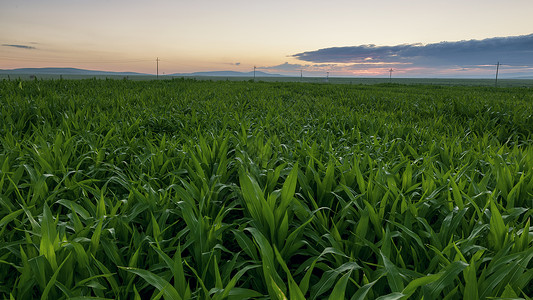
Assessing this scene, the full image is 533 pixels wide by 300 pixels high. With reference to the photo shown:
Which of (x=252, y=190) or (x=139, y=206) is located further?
(x=139, y=206)


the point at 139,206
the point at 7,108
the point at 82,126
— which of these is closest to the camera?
the point at 139,206

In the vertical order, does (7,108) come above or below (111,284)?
above

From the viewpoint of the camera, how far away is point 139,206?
1690 millimetres

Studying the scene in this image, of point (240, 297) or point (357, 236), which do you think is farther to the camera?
point (357, 236)

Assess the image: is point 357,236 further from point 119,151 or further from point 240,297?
point 119,151

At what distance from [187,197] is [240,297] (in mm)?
742

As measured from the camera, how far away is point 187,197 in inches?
67.3

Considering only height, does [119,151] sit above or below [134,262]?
above

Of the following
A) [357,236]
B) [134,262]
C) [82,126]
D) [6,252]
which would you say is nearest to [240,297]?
[134,262]

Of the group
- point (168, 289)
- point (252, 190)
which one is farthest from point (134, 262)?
point (252, 190)

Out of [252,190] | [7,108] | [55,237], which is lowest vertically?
[55,237]

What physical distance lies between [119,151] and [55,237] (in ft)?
5.75

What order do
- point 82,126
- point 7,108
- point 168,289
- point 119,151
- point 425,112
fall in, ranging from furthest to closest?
1. point 425,112
2. point 7,108
3. point 82,126
4. point 119,151
5. point 168,289

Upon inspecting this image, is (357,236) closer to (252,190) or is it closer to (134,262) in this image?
(252,190)
